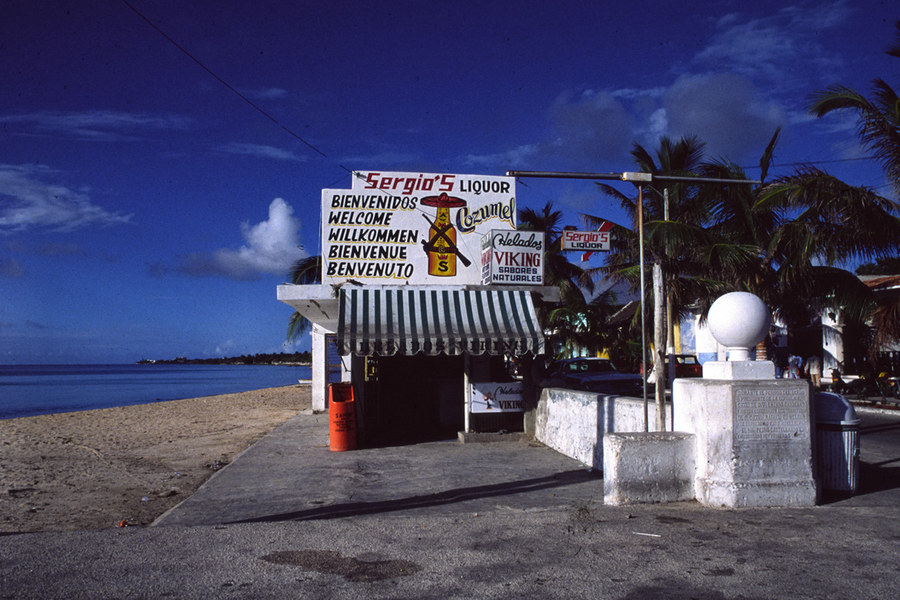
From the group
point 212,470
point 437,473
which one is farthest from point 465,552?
point 212,470

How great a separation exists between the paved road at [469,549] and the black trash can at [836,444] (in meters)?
0.24

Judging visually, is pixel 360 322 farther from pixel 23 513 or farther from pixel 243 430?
pixel 243 430

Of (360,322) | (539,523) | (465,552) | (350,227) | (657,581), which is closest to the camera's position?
(657,581)

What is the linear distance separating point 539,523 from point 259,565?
2568 mm

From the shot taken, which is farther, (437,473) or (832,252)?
(832,252)

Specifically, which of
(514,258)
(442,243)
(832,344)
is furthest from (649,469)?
(832,344)

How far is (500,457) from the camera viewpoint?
36.7ft

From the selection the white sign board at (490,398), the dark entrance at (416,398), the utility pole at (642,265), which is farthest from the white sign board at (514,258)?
the utility pole at (642,265)

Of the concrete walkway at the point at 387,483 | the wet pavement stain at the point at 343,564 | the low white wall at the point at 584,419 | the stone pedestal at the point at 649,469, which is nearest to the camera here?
the wet pavement stain at the point at 343,564

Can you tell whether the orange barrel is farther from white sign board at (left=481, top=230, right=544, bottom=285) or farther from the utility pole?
the utility pole

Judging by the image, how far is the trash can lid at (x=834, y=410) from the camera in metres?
7.22

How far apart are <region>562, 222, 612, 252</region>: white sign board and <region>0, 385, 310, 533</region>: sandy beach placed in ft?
20.7

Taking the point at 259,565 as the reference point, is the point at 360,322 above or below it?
above

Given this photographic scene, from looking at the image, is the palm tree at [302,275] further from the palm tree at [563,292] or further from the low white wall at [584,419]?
the low white wall at [584,419]
